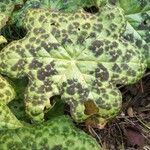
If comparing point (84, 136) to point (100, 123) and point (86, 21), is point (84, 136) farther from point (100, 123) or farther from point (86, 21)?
point (86, 21)

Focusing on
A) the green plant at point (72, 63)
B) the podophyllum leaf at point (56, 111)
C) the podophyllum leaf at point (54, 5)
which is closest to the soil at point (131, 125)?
the podophyllum leaf at point (56, 111)

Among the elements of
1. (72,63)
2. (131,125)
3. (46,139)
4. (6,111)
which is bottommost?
(131,125)

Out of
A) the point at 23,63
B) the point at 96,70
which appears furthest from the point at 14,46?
the point at 96,70

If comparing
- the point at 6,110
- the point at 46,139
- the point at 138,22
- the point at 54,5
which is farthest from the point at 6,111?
the point at 138,22

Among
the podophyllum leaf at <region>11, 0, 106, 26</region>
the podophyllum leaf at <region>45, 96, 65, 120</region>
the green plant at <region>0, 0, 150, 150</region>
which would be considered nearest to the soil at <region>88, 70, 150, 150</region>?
the podophyllum leaf at <region>45, 96, 65, 120</region>

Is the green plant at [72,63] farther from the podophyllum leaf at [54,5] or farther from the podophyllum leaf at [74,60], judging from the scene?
the podophyllum leaf at [54,5]

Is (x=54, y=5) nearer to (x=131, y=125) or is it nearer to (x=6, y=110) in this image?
(x=6, y=110)
